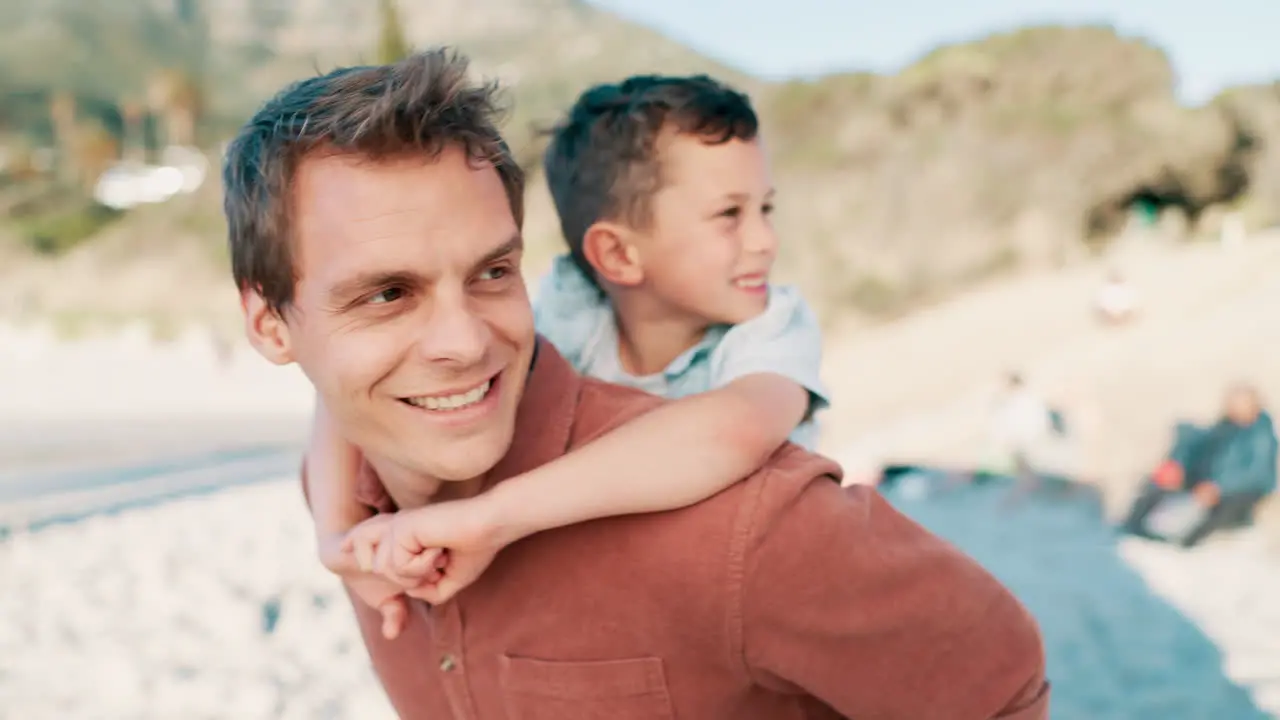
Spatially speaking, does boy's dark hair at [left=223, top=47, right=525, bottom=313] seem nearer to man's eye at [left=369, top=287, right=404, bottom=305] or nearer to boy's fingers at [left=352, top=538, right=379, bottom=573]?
man's eye at [left=369, top=287, right=404, bottom=305]

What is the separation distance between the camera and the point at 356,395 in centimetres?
152

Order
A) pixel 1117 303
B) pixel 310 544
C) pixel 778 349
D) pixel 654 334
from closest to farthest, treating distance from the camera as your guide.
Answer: pixel 778 349 < pixel 654 334 < pixel 310 544 < pixel 1117 303

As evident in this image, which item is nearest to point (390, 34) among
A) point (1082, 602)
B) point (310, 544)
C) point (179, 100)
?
point (310, 544)

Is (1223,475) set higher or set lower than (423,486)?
lower

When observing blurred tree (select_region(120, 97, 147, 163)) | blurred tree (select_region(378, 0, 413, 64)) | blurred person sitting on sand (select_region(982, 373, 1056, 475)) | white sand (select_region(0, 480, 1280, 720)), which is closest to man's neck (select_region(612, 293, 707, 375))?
white sand (select_region(0, 480, 1280, 720))

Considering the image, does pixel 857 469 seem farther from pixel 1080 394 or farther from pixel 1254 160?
pixel 1254 160

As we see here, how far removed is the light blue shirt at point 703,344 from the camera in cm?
221

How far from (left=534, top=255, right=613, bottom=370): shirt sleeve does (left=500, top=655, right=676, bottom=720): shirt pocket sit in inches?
45.1

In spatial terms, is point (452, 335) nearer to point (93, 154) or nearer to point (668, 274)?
point (668, 274)

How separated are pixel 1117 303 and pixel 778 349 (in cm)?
1337

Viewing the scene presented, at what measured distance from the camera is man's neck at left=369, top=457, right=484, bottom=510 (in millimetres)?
1672

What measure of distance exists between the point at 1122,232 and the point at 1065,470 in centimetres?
1352

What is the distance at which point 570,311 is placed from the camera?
2678 mm

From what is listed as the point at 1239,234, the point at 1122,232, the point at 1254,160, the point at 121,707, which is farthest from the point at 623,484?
the point at 1254,160
